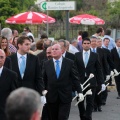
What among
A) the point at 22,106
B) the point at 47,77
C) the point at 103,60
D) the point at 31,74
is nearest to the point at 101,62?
the point at 103,60

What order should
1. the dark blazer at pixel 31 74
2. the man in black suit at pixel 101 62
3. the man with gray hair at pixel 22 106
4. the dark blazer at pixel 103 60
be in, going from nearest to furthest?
the man with gray hair at pixel 22 106 < the dark blazer at pixel 31 74 < the man in black suit at pixel 101 62 < the dark blazer at pixel 103 60

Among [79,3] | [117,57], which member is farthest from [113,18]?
[117,57]

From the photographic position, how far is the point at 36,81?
9188 millimetres

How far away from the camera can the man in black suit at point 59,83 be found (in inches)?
380

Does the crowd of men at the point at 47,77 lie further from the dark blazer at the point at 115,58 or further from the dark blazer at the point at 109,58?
the dark blazer at the point at 115,58

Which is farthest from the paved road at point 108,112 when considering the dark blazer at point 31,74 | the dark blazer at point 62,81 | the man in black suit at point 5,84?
the man in black suit at point 5,84

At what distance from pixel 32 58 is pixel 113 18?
34.0 metres

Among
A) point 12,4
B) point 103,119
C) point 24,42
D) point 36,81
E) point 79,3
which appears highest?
point 24,42

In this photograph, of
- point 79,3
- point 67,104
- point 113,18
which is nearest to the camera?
point 67,104

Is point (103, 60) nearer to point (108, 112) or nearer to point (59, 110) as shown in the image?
point (108, 112)

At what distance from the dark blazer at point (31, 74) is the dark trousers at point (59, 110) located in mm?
712

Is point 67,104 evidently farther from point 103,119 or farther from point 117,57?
point 117,57

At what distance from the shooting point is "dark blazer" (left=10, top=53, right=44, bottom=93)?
902cm

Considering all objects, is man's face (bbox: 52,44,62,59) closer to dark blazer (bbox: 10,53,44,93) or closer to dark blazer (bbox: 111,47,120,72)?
dark blazer (bbox: 10,53,44,93)
